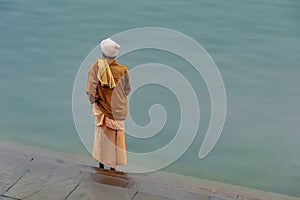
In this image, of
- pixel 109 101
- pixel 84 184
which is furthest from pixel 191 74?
pixel 84 184

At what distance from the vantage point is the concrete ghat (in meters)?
4.88

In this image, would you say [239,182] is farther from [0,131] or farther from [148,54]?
[148,54]

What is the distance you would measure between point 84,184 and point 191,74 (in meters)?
4.23

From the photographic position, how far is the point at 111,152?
549cm

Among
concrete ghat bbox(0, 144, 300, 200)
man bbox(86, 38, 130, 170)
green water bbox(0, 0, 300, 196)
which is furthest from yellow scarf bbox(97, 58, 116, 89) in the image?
green water bbox(0, 0, 300, 196)

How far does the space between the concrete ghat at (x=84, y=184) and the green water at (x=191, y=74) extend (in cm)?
105

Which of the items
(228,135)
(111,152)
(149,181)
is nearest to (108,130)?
(111,152)

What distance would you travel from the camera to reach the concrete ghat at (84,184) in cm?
488

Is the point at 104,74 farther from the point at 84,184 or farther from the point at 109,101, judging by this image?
the point at 84,184

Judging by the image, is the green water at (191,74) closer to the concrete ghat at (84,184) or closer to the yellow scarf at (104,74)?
the concrete ghat at (84,184)

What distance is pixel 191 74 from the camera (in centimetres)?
895

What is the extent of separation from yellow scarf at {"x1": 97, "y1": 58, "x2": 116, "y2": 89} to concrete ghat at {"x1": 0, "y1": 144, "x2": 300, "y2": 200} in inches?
32.0

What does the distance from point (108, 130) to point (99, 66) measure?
0.64 m

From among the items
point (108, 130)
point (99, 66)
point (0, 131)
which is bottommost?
point (0, 131)
